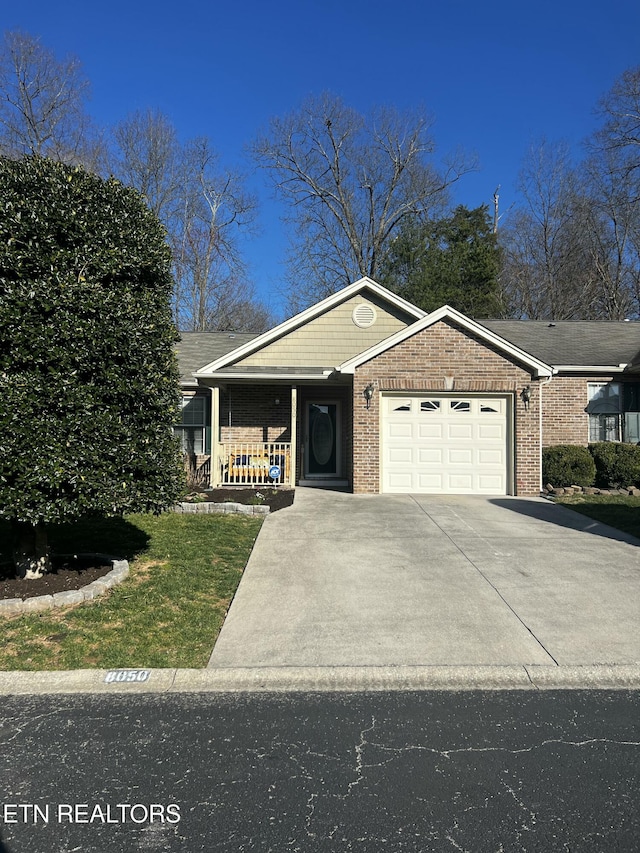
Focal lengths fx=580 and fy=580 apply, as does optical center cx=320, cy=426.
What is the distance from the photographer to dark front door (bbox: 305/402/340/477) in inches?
647

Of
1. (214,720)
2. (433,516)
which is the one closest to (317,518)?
(433,516)

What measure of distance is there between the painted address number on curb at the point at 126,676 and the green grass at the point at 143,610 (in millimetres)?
108

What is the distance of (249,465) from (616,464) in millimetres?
9353

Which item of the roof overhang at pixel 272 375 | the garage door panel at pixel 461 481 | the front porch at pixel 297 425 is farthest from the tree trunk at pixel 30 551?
the garage door panel at pixel 461 481

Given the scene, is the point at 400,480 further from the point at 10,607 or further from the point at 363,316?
the point at 10,607

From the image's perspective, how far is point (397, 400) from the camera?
13.7 metres

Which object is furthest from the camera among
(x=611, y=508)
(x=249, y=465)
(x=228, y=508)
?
(x=249, y=465)

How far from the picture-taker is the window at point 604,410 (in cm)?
1675

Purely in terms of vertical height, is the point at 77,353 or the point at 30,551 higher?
the point at 77,353

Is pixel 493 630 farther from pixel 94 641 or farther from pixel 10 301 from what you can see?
pixel 10 301

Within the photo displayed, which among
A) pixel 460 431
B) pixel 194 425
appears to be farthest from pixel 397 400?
pixel 194 425

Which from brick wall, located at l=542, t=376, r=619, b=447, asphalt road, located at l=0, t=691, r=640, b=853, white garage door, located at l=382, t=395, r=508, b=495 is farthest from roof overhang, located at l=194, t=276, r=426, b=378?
asphalt road, located at l=0, t=691, r=640, b=853

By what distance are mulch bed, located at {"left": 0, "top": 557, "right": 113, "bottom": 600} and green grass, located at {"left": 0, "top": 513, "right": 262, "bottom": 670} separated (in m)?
0.41

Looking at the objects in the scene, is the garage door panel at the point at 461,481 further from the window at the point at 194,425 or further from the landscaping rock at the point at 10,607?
the landscaping rock at the point at 10,607
